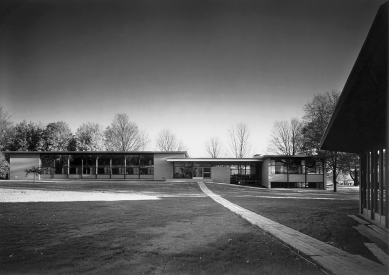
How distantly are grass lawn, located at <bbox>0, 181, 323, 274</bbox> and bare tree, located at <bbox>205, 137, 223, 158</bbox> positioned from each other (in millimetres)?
52512

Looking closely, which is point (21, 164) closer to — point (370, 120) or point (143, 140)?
point (143, 140)

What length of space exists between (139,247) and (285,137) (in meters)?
47.4

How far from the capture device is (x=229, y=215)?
37.3 ft

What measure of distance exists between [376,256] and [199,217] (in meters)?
5.84

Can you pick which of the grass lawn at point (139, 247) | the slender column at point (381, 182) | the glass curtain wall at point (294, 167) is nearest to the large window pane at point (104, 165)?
the glass curtain wall at point (294, 167)

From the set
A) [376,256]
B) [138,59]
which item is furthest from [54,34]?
[376,256]

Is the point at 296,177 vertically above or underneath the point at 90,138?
underneath

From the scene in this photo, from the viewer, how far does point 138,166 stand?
1625 inches

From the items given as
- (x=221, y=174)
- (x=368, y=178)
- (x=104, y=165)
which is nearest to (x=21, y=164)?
(x=104, y=165)

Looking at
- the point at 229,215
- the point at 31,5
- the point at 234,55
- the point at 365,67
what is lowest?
the point at 229,215

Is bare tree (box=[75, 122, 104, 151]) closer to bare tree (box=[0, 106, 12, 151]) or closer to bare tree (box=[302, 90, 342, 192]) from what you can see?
bare tree (box=[0, 106, 12, 151])

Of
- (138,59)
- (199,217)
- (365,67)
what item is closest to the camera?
(365,67)

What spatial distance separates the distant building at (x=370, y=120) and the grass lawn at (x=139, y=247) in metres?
3.68

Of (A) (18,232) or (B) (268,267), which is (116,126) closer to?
(A) (18,232)
